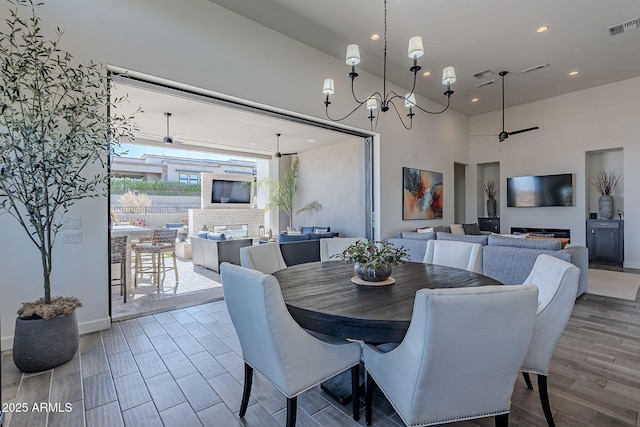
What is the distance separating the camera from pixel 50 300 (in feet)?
7.99

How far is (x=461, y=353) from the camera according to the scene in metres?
1.17

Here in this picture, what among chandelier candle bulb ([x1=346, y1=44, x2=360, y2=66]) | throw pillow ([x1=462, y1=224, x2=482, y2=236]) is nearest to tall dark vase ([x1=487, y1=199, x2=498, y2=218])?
throw pillow ([x1=462, y1=224, x2=482, y2=236])

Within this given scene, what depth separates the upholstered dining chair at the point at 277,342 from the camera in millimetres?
1377

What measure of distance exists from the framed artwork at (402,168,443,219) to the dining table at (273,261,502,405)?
13.4ft

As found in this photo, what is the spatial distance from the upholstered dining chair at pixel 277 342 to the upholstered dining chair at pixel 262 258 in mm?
918

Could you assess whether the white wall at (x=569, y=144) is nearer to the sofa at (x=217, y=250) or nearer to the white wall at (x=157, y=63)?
the white wall at (x=157, y=63)

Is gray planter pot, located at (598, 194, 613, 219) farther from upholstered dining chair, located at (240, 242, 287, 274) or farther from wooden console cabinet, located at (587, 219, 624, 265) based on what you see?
upholstered dining chair, located at (240, 242, 287, 274)

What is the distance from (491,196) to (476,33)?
5.22 meters

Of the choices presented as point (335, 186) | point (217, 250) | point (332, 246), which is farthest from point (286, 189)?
point (332, 246)

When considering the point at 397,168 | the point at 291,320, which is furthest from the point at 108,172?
the point at 397,168

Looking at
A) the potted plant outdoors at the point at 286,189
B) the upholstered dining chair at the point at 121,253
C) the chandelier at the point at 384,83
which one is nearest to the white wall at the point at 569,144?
the chandelier at the point at 384,83

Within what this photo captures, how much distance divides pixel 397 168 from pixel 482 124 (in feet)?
12.5

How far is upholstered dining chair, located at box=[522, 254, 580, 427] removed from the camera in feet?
Answer: 5.10

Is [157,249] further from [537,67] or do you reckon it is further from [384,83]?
[537,67]
